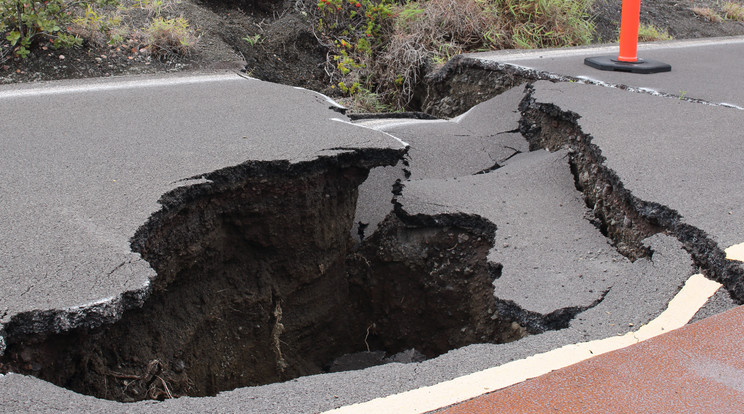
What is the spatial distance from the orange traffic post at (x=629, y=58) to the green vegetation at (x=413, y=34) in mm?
1862

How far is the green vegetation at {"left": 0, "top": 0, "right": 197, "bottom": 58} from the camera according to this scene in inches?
259

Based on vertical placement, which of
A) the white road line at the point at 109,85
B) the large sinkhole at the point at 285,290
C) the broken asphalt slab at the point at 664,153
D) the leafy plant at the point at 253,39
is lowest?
the large sinkhole at the point at 285,290

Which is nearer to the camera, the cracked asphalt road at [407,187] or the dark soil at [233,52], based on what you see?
the cracked asphalt road at [407,187]

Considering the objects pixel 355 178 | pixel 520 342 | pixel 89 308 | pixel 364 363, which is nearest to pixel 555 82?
pixel 355 178

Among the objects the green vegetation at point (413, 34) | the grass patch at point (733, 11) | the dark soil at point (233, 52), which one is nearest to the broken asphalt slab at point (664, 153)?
the green vegetation at point (413, 34)

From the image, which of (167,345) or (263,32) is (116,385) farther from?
(263,32)

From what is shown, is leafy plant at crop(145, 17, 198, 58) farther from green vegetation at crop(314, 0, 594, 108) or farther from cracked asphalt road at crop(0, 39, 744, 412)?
green vegetation at crop(314, 0, 594, 108)

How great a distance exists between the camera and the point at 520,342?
2408 mm

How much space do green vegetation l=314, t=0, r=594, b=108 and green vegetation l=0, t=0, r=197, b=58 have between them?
6.70 ft

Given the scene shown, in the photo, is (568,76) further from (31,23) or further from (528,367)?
(31,23)

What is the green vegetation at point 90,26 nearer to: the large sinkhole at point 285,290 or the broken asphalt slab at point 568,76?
the broken asphalt slab at point 568,76

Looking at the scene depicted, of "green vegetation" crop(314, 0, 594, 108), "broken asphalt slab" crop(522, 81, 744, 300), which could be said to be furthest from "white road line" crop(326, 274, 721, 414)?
"green vegetation" crop(314, 0, 594, 108)

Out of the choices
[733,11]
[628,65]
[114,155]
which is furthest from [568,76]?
[733,11]

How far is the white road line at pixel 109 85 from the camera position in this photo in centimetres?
535
